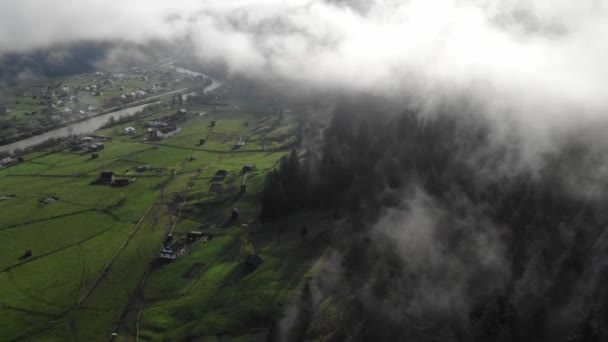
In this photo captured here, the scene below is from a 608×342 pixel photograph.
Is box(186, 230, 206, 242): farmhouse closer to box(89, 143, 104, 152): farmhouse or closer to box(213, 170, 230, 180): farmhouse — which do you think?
box(213, 170, 230, 180): farmhouse

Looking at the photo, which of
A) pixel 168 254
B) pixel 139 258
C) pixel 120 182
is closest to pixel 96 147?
pixel 120 182

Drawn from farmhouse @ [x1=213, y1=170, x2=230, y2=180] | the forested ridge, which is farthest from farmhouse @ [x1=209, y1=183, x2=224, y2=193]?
the forested ridge

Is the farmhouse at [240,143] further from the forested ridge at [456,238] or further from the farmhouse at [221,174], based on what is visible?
the forested ridge at [456,238]

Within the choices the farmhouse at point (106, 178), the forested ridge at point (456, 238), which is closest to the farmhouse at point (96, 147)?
the farmhouse at point (106, 178)

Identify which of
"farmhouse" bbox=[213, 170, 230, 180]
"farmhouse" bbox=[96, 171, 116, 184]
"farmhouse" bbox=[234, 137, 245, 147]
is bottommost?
"farmhouse" bbox=[96, 171, 116, 184]

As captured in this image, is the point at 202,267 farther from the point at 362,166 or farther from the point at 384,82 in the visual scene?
the point at 384,82

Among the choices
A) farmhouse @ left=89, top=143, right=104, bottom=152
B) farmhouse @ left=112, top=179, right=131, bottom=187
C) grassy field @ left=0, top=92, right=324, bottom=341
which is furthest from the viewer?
farmhouse @ left=89, top=143, right=104, bottom=152

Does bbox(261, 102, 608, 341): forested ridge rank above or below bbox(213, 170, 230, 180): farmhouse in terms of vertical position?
above

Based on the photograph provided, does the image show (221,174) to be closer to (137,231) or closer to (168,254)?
(137,231)

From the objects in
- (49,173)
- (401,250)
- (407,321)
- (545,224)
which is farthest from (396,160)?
(49,173)
